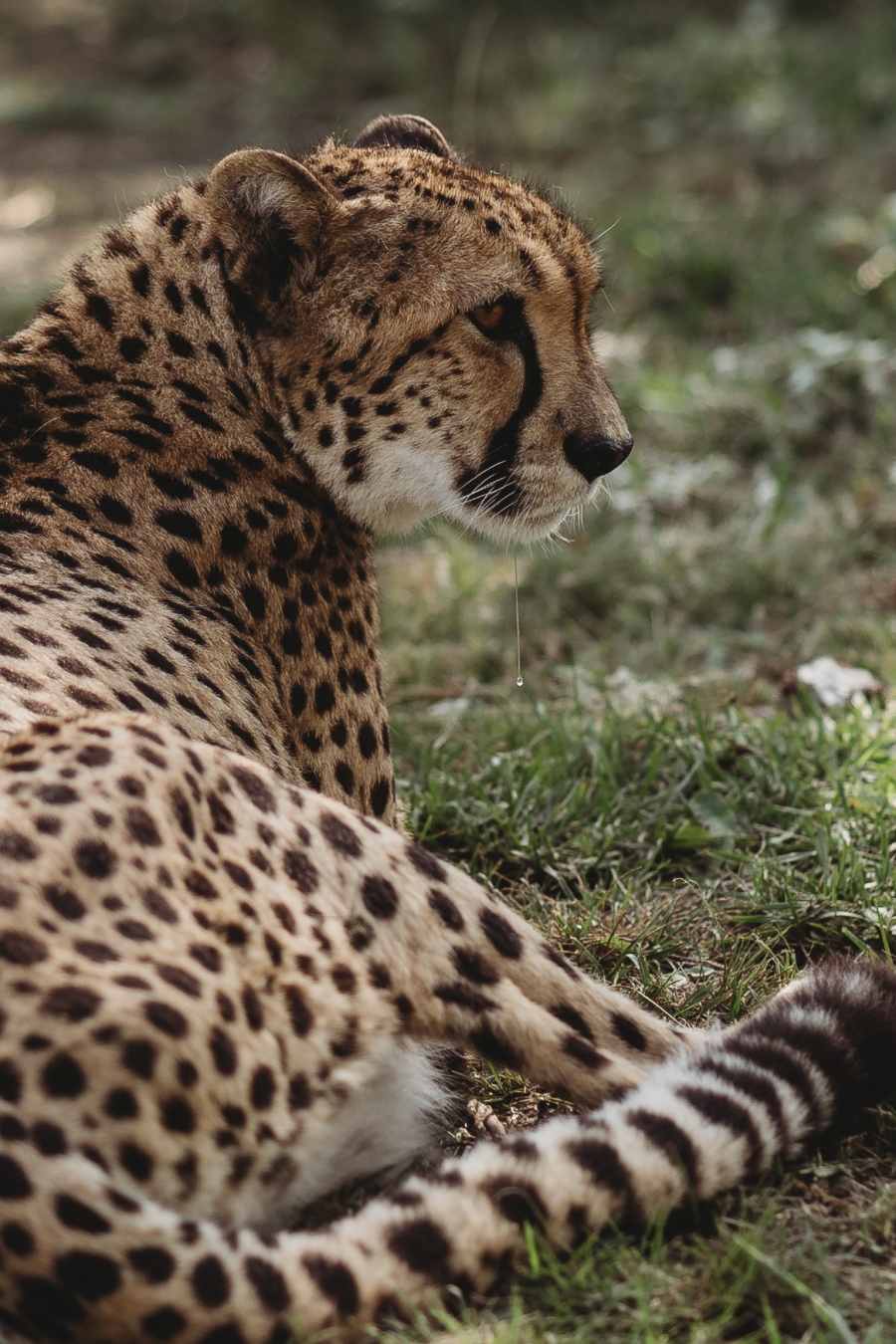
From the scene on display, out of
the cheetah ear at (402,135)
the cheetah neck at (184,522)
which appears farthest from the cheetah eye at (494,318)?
the cheetah ear at (402,135)

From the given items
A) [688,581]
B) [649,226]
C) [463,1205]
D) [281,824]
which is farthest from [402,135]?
[649,226]

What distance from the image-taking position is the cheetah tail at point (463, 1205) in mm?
1664

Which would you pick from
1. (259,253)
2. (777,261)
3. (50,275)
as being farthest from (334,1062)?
(50,275)

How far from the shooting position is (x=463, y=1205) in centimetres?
188

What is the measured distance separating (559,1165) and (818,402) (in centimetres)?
369

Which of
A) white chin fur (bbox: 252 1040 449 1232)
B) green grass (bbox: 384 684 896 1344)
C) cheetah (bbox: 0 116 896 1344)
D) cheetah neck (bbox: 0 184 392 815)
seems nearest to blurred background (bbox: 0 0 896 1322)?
green grass (bbox: 384 684 896 1344)

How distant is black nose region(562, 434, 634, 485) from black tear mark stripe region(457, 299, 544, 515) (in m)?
0.10

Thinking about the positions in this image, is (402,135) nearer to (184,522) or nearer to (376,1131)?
(184,522)

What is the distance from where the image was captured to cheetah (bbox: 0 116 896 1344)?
1751 mm

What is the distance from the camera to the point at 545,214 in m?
3.04

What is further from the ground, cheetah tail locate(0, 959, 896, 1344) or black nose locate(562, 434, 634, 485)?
black nose locate(562, 434, 634, 485)

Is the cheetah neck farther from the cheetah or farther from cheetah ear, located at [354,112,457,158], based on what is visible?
cheetah ear, located at [354,112,457,158]

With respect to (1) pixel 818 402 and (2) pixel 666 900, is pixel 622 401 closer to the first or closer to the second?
(1) pixel 818 402

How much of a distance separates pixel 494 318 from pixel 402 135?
0.62 m
